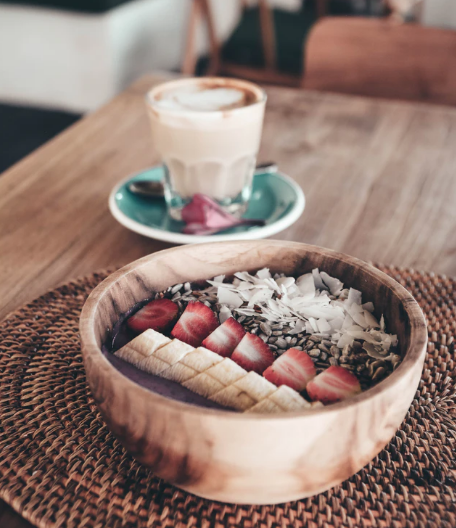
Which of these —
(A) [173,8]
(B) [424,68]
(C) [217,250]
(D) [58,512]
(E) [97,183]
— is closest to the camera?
(D) [58,512]

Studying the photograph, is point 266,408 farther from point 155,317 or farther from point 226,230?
point 226,230

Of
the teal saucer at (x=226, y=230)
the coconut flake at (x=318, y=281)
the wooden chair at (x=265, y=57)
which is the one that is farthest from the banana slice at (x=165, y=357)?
the wooden chair at (x=265, y=57)

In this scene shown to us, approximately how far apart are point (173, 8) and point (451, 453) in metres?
2.91

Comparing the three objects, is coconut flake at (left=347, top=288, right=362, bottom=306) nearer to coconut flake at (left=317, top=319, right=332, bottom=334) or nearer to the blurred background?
coconut flake at (left=317, top=319, right=332, bottom=334)

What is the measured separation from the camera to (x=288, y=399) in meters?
0.31

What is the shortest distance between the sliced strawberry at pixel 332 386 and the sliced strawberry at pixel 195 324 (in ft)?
0.30

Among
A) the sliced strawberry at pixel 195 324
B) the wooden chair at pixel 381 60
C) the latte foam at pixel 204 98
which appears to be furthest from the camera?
the wooden chair at pixel 381 60

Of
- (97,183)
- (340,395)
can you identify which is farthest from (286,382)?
(97,183)

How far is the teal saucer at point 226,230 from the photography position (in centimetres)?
57

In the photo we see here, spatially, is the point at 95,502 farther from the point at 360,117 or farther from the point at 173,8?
the point at 173,8

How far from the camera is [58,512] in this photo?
0.31 m

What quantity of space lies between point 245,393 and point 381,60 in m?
1.06

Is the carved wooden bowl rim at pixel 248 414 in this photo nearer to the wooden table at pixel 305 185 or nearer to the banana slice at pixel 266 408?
the banana slice at pixel 266 408

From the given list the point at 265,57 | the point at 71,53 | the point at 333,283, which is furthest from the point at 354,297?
the point at 71,53
